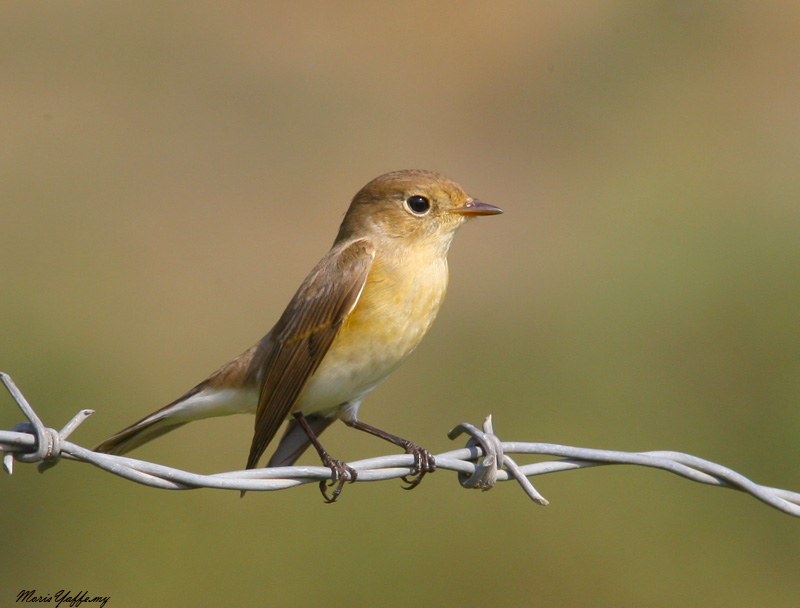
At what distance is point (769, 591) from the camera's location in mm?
5934

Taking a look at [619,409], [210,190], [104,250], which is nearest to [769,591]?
[619,409]

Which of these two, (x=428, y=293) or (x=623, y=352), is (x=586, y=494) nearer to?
(x=623, y=352)

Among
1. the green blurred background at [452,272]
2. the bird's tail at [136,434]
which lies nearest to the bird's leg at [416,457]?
the bird's tail at [136,434]

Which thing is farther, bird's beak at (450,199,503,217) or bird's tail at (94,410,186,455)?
bird's beak at (450,199,503,217)

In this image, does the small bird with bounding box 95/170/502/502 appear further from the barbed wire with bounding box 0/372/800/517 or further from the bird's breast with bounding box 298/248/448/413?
the barbed wire with bounding box 0/372/800/517

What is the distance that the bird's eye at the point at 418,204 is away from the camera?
183 inches

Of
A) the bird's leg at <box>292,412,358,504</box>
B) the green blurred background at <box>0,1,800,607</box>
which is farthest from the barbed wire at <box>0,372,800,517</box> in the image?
the green blurred background at <box>0,1,800,607</box>

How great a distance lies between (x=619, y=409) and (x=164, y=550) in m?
3.16

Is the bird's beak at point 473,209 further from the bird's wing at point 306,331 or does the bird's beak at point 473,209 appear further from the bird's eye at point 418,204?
the bird's wing at point 306,331

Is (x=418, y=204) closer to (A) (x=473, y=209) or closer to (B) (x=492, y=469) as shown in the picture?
(A) (x=473, y=209)

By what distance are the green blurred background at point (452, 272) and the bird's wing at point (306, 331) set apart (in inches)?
66.4

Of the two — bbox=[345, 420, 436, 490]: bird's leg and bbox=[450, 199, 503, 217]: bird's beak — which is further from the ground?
bbox=[450, 199, 503, 217]: bird's beak

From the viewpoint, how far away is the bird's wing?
428 centimetres

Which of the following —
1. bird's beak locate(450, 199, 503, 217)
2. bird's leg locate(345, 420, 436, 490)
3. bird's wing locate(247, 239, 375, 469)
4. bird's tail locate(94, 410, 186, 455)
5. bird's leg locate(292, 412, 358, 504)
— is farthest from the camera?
bird's beak locate(450, 199, 503, 217)
